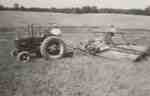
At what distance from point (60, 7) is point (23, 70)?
0.68 m

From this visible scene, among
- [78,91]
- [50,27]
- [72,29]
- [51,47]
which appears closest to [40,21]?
[50,27]

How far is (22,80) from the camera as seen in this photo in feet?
5.93

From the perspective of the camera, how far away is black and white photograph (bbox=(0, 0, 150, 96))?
5.87ft

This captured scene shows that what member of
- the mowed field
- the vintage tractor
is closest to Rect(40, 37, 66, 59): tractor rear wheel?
the vintage tractor

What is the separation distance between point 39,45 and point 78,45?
49 cm

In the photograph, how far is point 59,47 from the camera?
223 centimetres

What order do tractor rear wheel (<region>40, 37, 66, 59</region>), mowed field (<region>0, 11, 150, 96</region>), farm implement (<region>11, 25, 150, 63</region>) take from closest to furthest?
mowed field (<region>0, 11, 150, 96</region>), farm implement (<region>11, 25, 150, 63</region>), tractor rear wheel (<region>40, 37, 66, 59</region>)

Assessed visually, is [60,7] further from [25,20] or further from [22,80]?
[22,80]

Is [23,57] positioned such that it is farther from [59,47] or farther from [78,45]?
[78,45]

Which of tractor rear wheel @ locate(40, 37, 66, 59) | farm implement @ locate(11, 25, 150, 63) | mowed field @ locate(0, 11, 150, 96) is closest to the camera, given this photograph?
mowed field @ locate(0, 11, 150, 96)

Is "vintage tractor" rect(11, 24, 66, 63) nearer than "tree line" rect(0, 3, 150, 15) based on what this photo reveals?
No

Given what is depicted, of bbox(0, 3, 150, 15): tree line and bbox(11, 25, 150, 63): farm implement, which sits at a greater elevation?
bbox(0, 3, 150, 15): tree line

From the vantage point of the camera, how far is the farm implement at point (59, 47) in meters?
2.00

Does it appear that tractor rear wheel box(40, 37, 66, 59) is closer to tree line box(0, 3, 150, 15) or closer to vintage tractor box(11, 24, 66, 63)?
vintage tractor box(11, 24, 66, 63)
